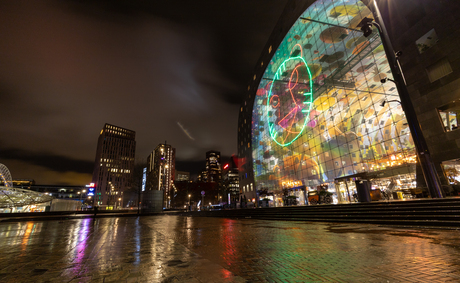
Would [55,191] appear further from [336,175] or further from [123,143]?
[336,175]

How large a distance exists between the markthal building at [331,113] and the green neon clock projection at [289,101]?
0.18 m

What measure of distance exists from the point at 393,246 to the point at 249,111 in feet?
188

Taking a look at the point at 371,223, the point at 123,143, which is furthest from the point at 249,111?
the point at 123,143

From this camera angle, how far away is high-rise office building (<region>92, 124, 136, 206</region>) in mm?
134625

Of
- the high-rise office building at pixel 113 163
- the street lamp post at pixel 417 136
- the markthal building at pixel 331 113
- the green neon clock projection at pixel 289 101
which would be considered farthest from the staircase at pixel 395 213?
the high-rise office building at pixel 113 163

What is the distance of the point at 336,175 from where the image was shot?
2914 centimetres

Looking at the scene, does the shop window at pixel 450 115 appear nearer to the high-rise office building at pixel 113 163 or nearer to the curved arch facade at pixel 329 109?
the curved arch facade at pixel 329 109

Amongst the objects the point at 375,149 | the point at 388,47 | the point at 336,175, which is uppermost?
the point at 388,47

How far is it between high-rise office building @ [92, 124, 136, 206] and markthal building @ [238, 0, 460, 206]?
118m

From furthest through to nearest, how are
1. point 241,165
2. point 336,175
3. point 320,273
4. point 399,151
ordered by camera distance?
point 241,165
point 336,175
point 399,151
point 320,273

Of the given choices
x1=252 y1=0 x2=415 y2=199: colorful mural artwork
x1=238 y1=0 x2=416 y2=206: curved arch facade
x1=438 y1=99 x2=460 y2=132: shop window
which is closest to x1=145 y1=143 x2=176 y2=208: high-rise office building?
x1=238 y1=0 x2=416 y2=206: curved arch facade

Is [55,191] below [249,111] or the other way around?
below

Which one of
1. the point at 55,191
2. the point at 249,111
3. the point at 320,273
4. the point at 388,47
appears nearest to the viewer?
the point at 320,273

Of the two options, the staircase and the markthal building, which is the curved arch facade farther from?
the staircase
